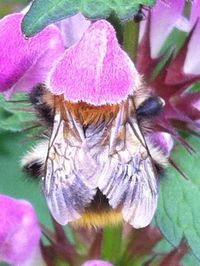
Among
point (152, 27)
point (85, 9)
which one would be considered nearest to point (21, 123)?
point (152, 27)

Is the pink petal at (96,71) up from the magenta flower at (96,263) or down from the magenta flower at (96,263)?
up

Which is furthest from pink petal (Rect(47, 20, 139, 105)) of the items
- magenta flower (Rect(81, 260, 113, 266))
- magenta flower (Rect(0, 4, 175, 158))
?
magenta flower (Rect(81, 260, 113, 266))

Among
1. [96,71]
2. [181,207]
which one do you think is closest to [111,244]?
[181,207]

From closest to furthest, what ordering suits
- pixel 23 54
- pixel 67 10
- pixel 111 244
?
pixel 67 10, pixel 23 54, pixel 111 244

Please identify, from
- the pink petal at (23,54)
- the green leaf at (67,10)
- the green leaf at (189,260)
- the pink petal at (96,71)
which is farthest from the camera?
the green leaf at (189,260)

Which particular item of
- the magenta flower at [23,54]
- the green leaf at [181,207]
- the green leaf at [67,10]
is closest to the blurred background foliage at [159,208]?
the green leaf at [181,207]

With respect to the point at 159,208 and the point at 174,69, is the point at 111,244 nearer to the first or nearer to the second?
the point at 159,208

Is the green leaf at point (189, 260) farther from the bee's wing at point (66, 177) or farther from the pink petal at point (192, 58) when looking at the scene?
the bee's wing at point (66, 177)
